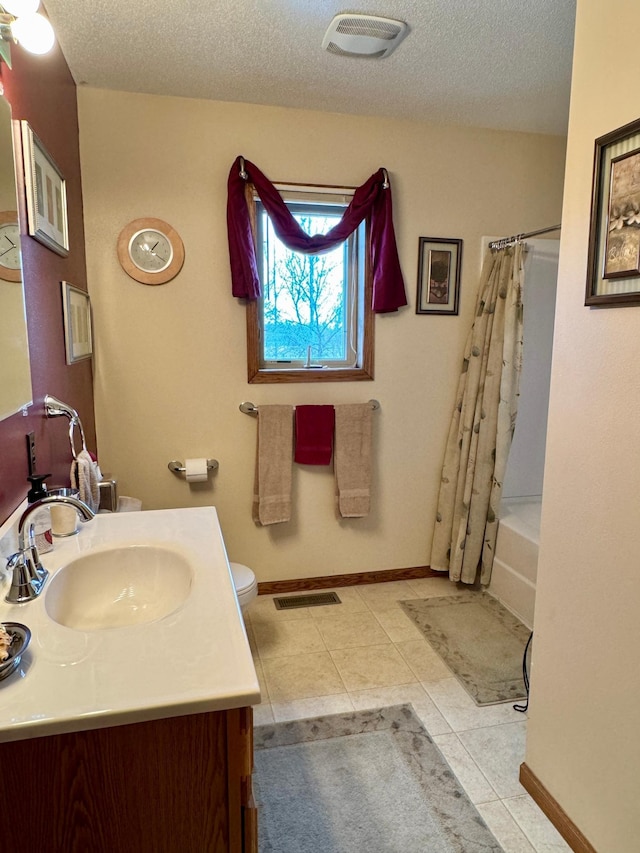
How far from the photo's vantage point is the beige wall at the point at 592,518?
4.07 ft

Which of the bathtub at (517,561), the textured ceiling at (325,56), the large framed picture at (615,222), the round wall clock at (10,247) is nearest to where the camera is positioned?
the large framed picture at (615,222)

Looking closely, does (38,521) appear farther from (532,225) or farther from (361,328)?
(532,225)

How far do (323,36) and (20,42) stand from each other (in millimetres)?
1102

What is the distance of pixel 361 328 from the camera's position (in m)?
2.84

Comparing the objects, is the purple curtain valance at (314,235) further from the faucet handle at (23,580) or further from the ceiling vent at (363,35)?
the faucet handle at (23,580)

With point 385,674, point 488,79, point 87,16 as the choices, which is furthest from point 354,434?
point 87,16

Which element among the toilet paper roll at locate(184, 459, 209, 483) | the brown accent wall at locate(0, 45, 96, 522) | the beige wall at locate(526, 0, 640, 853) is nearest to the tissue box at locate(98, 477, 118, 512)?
the brown accent wall at locate(0, 45, 96, 522)

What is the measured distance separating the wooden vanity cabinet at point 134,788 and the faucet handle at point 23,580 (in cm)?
36

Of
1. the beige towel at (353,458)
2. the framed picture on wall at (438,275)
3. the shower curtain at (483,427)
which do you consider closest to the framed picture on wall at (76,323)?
the beige towel at (353,458)

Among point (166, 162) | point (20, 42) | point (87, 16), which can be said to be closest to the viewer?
point (20, 42)

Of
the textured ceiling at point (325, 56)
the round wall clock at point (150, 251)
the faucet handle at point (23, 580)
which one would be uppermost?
the textured ceiling at point (325, 56)

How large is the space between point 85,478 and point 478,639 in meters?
1.85

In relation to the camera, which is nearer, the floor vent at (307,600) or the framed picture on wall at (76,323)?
the framed picture on wall at (76,323)

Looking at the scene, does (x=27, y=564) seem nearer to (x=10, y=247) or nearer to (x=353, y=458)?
(x=10, y=247)
